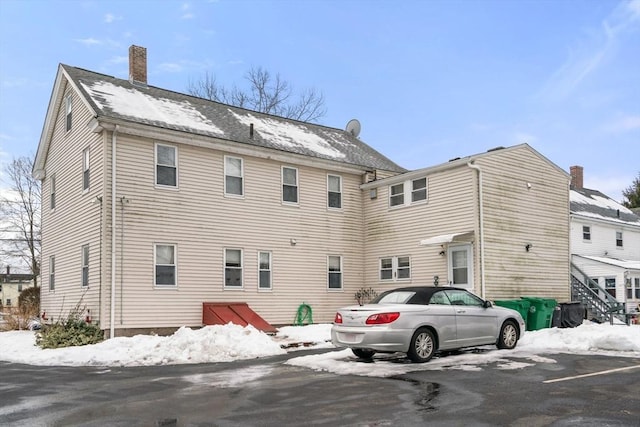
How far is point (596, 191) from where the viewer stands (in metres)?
41.5

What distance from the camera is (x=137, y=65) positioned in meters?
22.4

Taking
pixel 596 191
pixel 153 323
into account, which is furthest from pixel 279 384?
pixel 596 191

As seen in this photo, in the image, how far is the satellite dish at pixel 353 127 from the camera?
29.0 metres

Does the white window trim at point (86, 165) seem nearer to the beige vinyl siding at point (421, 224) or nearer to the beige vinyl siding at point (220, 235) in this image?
the beige vinyl siding at point (220, 235)

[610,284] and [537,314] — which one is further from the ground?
[610,284]

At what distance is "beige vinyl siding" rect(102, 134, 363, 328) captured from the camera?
1762 centimetres

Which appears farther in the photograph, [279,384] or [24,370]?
[24,370]

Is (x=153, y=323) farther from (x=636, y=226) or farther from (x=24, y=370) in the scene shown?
(x=636, y=226)

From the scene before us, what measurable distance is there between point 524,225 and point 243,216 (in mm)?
9577

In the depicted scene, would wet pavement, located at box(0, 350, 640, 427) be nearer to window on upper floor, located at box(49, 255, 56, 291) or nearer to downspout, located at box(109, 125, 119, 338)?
downspout, located at box(109, 125, 119, 338)

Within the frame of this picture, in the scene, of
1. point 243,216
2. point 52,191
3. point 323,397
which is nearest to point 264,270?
point 243,216

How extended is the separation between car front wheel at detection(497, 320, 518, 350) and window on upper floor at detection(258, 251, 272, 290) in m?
9.06

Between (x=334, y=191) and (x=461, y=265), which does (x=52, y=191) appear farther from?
(x=461, y=265)

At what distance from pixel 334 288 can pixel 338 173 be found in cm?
437
